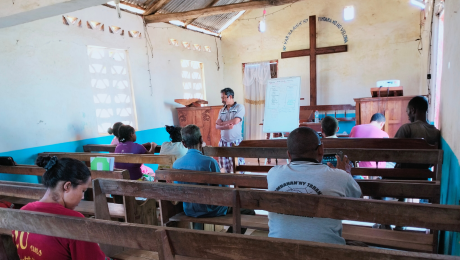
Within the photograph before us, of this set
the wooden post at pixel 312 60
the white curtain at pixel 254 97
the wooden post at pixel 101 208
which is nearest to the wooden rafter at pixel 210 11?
the wooden post at pixel 312 60

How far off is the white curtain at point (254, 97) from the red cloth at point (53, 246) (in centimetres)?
744

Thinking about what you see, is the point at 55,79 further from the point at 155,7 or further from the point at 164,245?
the point at 164,245

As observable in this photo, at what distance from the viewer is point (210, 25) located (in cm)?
816

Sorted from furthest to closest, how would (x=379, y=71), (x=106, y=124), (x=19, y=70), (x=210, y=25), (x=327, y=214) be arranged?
(x=210, y=25)
(x=379, y=71)
(x=106, y=124)
(x=19, y=70)
(x=327, y=214)

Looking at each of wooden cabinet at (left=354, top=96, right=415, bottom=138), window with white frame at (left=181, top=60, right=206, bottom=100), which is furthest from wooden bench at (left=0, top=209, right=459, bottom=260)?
window with white frame at (left=181, top=60, right=206, bottom=100)

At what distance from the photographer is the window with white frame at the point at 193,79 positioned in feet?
24.0

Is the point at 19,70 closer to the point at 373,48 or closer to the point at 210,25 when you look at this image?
the point at 210,25

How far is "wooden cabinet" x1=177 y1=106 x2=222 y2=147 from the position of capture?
6445 mm

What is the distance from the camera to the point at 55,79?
437 cm

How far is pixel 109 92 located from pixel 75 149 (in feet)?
4.08

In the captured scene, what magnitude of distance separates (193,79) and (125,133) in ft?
14.2

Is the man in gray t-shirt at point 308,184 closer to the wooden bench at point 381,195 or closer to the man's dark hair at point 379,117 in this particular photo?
the wooden bench at point 381,195

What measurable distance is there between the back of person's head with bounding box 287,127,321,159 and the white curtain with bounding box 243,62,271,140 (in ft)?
23.1

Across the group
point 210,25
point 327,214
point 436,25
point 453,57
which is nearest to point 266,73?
point 210,25
